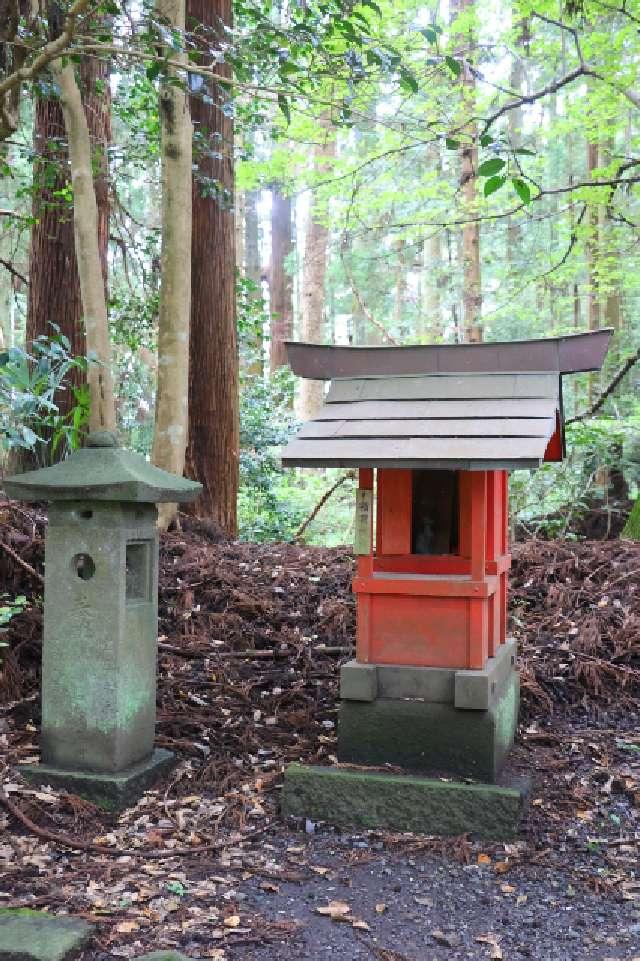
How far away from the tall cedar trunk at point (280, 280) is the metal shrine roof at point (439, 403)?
11945 mm

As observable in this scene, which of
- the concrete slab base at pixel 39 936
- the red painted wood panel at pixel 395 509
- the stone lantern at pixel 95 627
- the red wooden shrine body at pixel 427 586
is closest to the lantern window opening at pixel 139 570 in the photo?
the stone lantern at pixel 95 627

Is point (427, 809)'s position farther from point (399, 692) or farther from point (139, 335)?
point (139, 335)

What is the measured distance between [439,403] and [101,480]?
1.76 metres

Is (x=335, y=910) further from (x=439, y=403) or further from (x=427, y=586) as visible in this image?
(x=439, y=403)

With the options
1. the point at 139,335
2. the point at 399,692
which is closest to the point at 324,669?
the point at 399,692

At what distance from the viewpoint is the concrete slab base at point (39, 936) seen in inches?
100

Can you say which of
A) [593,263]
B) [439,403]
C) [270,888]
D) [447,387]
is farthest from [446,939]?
[593,263]

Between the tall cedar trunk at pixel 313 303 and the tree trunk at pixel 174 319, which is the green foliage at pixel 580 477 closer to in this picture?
the tree trunk at pixel 174 319

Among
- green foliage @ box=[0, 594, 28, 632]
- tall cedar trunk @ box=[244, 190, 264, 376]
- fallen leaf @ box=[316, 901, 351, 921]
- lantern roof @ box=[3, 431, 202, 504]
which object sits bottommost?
fallen leaf @ box=[316, 901, 351, 921]

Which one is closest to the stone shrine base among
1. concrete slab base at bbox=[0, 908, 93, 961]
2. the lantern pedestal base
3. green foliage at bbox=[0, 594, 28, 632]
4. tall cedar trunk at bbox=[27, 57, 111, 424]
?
the lantern pedestal base

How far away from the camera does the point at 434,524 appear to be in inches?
167

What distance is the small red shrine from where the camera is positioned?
3.87 meters

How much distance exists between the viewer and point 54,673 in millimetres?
4090

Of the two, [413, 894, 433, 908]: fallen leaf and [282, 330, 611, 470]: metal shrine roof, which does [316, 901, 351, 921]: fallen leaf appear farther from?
[282, 330, 611, 470]: metal shrine roof
